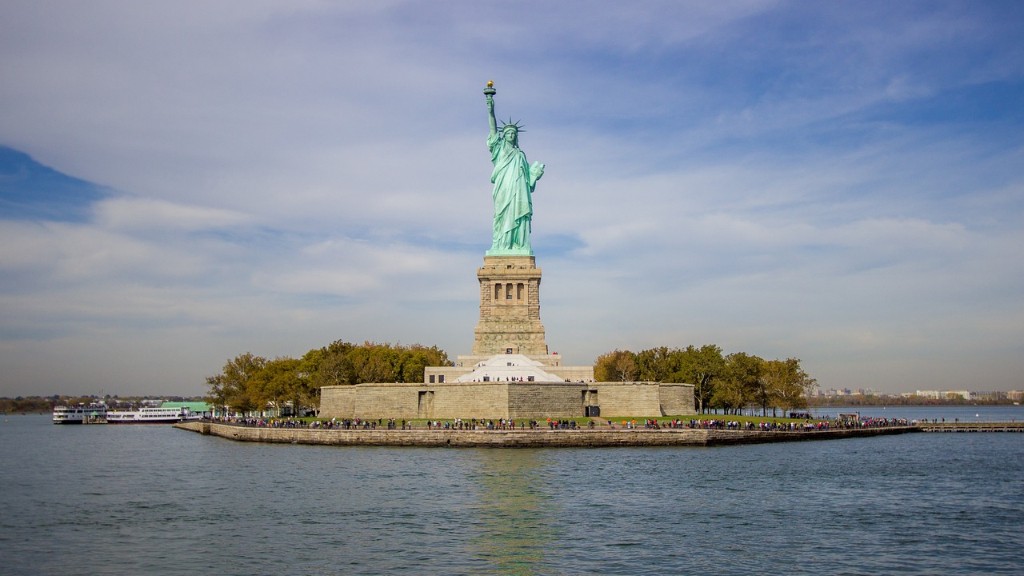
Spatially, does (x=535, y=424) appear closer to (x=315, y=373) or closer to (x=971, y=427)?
(x=315, y=373)

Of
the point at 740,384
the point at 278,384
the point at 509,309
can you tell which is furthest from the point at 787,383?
the point at 278,384

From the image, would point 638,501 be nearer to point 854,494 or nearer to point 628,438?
point 854,494

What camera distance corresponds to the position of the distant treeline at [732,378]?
236ft

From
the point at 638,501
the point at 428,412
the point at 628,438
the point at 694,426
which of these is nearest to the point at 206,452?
the point at 428,412

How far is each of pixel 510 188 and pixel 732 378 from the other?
2265 cm

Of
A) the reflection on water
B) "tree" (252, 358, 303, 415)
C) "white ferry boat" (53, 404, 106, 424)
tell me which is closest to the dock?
the reflection on water

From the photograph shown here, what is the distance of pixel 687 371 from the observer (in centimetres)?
7250

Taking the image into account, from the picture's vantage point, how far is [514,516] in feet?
91.6

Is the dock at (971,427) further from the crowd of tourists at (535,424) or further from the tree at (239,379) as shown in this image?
the tree at (239,379)

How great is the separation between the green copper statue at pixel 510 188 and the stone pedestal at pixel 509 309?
1.28m

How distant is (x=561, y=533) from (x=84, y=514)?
15420mm

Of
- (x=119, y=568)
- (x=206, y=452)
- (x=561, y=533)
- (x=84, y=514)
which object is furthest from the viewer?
(x=206, y=452)

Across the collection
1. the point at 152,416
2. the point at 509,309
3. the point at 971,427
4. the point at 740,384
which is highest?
the point at 509,309

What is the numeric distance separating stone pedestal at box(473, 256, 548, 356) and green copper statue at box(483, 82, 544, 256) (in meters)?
1.28
